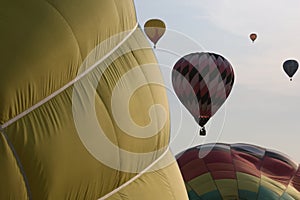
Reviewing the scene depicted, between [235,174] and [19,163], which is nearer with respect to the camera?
[19,163]

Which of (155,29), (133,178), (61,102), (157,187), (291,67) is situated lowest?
(291,67)

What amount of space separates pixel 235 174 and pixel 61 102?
5887mm

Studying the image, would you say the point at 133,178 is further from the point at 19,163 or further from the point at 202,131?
the point at 202,131

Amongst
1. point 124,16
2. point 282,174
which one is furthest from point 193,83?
point 124,16

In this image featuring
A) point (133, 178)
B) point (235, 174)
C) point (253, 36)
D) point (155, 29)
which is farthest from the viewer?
point (253, 36)

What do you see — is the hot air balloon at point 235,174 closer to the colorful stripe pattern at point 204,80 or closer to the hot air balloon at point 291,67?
the colorful stripe pattern at point 204,80

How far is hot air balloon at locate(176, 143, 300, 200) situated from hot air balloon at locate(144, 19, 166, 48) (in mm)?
3629

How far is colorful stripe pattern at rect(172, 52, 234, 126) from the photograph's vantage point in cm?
1253

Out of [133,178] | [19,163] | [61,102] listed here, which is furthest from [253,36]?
[19,163]

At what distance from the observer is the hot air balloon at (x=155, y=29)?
12.7 metres

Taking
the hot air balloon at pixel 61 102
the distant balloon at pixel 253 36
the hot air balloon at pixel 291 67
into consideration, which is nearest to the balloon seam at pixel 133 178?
the hot air balloon at pixel 61 102

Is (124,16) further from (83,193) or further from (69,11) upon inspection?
(83,193)

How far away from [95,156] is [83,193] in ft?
0.57

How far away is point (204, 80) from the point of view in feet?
41.5
